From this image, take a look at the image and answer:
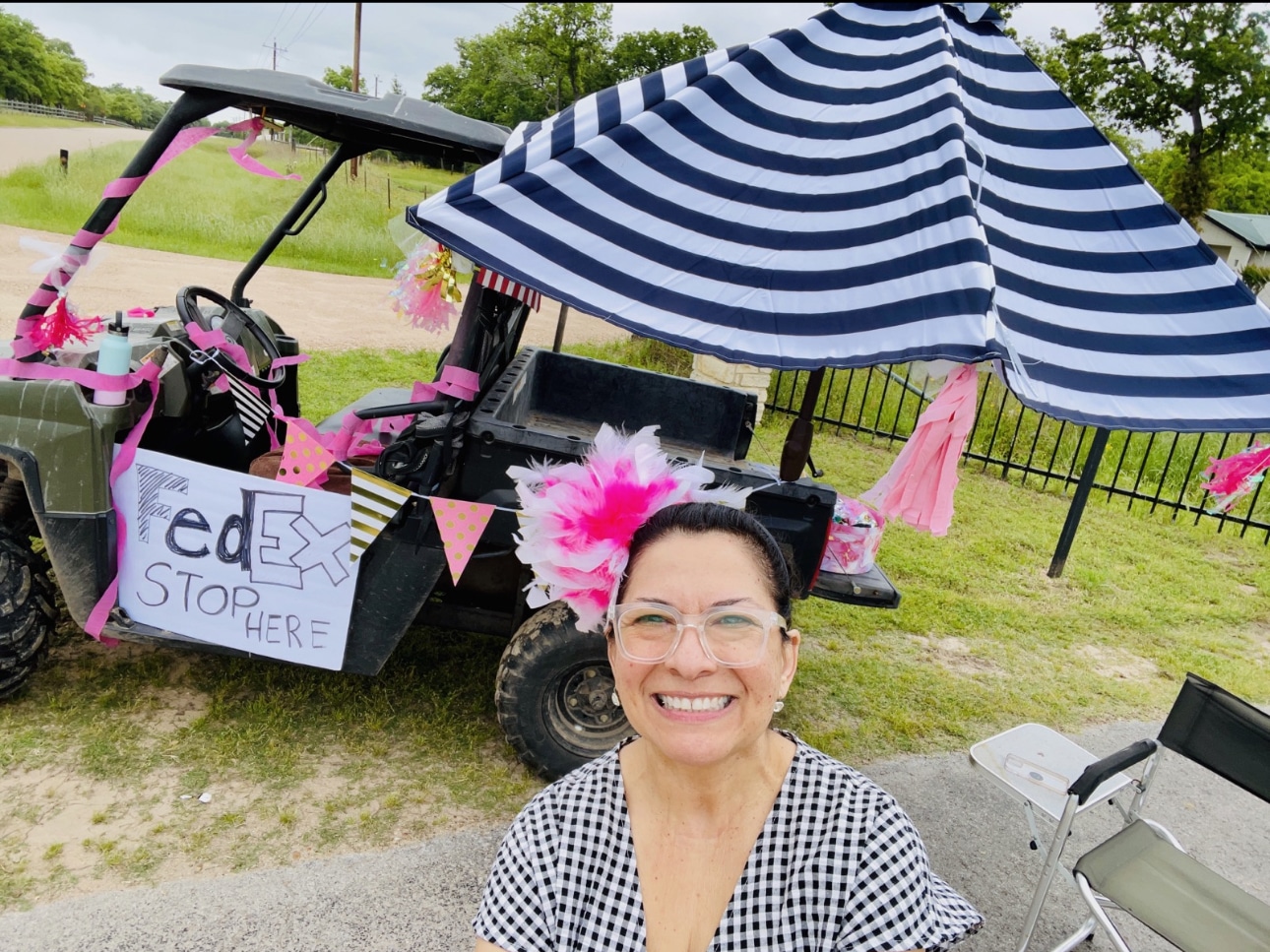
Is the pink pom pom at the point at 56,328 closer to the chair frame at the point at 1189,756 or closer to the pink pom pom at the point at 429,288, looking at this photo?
the pink pom pom at the point at 429,288

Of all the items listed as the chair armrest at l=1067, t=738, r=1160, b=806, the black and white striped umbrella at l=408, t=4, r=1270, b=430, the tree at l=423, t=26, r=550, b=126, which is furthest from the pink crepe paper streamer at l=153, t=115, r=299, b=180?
the tree at l=423, t=26, r=550, b=126

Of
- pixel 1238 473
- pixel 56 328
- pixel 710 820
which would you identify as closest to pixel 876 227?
pixel 710 820

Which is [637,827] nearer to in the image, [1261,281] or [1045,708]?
[1045,708]

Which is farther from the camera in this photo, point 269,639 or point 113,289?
point 113,289

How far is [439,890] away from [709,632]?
69.0 inches

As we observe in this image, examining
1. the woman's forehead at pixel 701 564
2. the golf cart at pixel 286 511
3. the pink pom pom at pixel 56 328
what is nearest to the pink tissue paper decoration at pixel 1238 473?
the golf cart at pixel 286 511

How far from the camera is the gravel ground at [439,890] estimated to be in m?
2.35

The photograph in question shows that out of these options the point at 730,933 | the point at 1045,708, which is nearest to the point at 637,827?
the point at 730,933

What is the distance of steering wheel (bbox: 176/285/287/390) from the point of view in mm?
3041

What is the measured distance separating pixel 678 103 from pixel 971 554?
200 inches

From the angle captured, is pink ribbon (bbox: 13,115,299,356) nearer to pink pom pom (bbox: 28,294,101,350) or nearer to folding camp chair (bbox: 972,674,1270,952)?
pink pom pom (bbox: 28,294,101,350)

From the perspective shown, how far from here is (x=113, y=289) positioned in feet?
34.8

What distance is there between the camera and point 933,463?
219 centimetres

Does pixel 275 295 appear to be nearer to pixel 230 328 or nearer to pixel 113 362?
pixel 230 328
